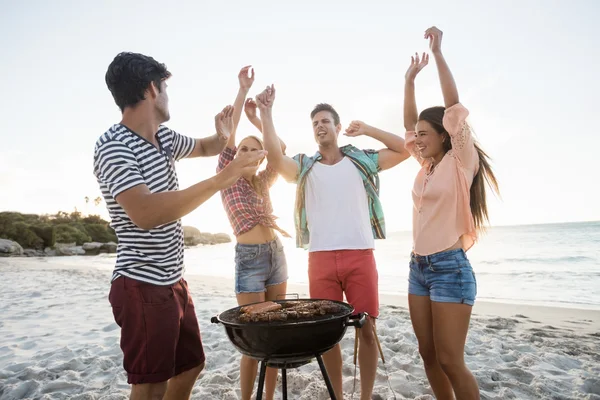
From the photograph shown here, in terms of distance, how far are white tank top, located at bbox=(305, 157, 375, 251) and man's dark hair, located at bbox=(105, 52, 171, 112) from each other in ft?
5.46

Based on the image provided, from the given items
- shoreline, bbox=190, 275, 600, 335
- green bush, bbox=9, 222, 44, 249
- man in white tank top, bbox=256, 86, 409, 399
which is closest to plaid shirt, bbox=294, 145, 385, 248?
man in white tank top, bbox=256, 86, 409, 399

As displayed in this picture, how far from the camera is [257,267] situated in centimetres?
299

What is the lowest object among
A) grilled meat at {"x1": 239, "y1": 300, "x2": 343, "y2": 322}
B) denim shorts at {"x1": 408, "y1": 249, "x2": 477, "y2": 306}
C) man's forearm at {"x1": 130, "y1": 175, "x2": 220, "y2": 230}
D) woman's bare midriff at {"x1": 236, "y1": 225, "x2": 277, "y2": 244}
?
grilled meat at {"x1": 239, "y1": 300, "x2": 343, "y2": 322}

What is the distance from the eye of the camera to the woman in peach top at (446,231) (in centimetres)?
235

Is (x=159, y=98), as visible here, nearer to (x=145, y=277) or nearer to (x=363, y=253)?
(x=145, y=277)

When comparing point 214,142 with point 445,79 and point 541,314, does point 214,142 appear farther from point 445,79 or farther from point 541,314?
point 541,314

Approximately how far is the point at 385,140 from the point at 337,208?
2.59ft

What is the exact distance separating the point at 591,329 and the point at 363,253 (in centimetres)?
485

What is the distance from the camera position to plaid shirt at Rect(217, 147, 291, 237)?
10.1 ft

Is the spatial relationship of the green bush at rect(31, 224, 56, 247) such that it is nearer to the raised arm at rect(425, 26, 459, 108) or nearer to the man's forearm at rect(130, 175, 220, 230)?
the man's forearm at rect(130, 175, 220, 230)

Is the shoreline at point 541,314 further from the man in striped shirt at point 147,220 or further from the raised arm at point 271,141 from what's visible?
the man in striped shirt at point 147,220

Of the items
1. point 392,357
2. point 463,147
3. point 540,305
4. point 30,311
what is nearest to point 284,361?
point 463,147

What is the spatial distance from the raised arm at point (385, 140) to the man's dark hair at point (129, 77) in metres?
1.86

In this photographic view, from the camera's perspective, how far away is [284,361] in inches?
74.7
